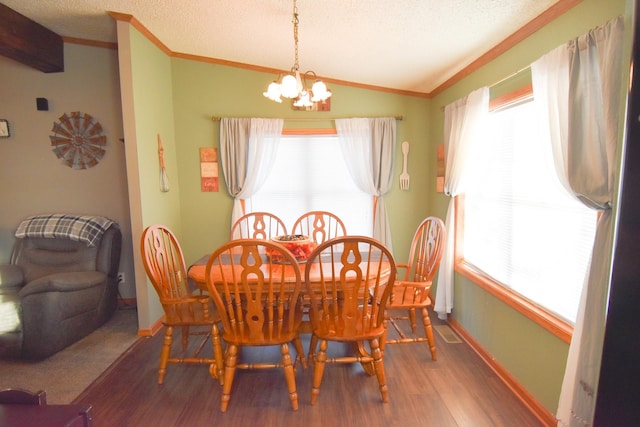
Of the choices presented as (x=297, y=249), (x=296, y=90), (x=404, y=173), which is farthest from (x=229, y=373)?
(x=404, y=173)

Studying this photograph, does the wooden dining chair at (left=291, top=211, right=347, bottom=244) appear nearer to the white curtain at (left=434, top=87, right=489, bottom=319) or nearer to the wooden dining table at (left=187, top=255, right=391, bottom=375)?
the wooden dining table at (left=187, top=255, right=391, bottom=375)

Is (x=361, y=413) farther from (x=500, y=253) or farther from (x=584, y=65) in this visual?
(x=584, y=65)

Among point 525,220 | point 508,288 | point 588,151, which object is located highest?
point 588,151

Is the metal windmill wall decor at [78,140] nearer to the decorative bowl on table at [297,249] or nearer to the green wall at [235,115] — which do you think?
the green wall at [235,115]

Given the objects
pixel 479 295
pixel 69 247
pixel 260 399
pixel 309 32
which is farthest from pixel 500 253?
pixel 69 247

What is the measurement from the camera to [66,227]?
2.91 meters

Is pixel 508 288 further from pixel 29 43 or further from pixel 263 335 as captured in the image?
pixel 29 43

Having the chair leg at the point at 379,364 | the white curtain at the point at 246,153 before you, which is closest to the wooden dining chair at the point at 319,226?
the white curtain at the point at 246,153

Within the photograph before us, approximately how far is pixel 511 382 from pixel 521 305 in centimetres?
51

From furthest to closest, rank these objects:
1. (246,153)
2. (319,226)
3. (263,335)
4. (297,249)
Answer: (246,153) < (319,226) < (297,249) < (263,335)

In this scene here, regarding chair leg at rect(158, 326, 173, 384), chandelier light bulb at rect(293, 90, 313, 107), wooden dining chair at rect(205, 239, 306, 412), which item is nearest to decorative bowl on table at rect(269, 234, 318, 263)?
wooden dining chair at rect(205, 239, 306, 412)

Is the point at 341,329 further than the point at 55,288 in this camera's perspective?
No

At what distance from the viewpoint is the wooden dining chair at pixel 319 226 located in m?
2.90

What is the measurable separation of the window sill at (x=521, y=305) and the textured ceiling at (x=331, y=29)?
1.67 meters
